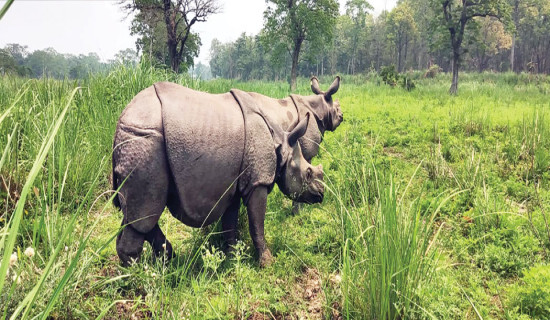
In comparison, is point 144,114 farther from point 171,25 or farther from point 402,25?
point 402,25

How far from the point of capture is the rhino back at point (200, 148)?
2.64 m

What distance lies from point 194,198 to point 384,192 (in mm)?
1441

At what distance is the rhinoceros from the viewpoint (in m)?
2.55

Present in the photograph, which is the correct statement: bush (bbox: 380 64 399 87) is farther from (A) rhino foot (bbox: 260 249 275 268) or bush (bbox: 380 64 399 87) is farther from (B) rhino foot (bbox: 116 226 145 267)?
(B) rhino foot (bbox: 116 226 145 267)

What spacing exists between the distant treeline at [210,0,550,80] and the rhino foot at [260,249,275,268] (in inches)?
780

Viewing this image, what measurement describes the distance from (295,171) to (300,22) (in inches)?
1097

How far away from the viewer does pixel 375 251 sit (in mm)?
2248

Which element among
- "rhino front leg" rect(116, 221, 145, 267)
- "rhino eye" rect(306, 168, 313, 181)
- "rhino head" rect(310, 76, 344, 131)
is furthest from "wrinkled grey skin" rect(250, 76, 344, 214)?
"rhino front leg" rect(116, 221, 145, 267)

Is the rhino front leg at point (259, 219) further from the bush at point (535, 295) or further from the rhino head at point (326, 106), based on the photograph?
the rhino head at point (326, 106)

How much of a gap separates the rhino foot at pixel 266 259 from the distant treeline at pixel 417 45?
19.8 m

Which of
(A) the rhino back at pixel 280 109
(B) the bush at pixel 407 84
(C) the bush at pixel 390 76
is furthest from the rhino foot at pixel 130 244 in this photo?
(C) the bush at pixel 390 76

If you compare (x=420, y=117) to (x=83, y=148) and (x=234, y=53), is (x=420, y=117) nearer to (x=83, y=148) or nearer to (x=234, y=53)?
(x=83, y=148)

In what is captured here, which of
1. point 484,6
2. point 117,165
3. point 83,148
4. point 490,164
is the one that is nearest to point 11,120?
point 83,148

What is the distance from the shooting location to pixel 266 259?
3.28m
